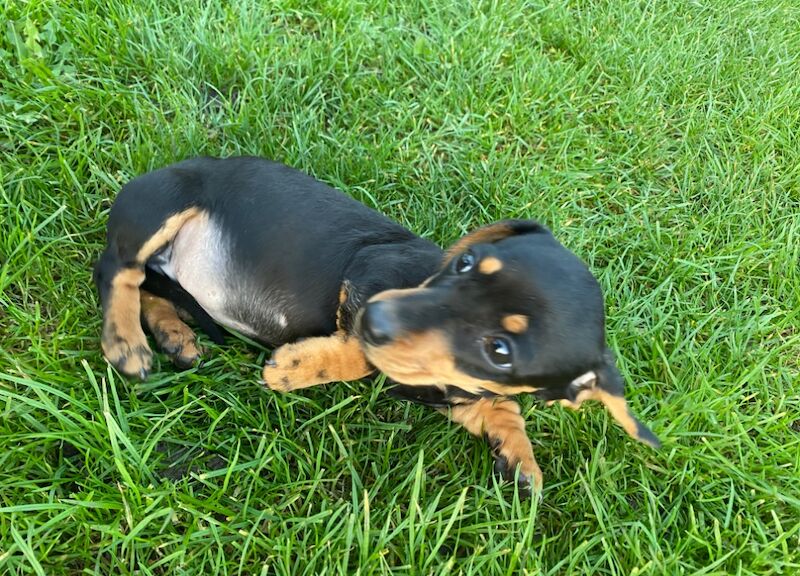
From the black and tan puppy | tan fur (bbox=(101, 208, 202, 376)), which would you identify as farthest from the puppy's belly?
tan fur (bbox=(101, 208, 202, 376))

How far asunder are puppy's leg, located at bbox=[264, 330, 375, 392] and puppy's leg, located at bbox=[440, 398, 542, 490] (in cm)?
52

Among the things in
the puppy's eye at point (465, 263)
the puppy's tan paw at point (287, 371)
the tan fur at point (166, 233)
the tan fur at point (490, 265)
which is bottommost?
the puppy's tan paw at point (287, 371)

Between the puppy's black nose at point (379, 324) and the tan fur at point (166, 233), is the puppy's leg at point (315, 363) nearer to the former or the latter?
the puppy's black nose at point (379, 324)

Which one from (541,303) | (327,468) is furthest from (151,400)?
(541,303)

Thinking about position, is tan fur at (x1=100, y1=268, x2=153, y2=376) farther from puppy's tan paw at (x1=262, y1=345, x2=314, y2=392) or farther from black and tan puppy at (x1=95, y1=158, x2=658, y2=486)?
puppy's tan paw at (x1=262, y1=345, x2=314, y2=392)

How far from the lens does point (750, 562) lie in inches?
94.3

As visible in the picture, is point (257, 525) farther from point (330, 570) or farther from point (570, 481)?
point (570, 481)

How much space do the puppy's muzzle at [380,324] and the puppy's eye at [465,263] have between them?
0.37m

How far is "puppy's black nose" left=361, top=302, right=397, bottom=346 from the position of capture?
2.01m

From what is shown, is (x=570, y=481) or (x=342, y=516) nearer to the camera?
(x=342, y=516)

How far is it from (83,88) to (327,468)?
95.9 inches

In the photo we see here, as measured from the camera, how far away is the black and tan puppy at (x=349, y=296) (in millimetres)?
2086

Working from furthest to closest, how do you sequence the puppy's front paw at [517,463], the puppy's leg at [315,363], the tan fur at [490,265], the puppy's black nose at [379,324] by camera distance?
1. the puppy's front paw at [517,463]
2. the puppy's leg at [315,363]
3. the tan fur at [490,265]
4. the puppy's black nose at [379,324]

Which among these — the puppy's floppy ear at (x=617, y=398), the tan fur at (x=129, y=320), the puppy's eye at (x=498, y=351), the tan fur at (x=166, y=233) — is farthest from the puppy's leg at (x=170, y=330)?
the puppy's floppy ear at (x=617, y=398)
